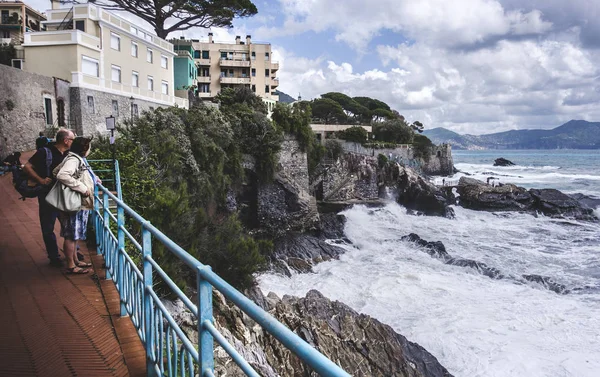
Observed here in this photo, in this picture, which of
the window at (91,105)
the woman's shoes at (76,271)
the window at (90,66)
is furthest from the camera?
the window at (91,105)

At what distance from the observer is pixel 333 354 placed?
8531 mm

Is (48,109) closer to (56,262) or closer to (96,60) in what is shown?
(96,60)

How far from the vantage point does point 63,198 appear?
14.7 ft

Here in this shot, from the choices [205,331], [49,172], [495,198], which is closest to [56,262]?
[49,172]

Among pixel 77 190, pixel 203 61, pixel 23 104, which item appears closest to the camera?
pixel 77 190

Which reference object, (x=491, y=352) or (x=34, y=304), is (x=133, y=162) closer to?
(x=34, y=304)

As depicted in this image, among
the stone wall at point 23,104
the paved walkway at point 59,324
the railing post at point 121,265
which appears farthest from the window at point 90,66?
the railing post at point 121,265

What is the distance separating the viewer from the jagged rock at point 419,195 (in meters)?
30.8

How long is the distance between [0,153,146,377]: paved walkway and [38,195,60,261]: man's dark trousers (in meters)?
0.19

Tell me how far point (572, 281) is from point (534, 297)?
9.99ft

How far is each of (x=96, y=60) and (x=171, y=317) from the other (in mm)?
21404

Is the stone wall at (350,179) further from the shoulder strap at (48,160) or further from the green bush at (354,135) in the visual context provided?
the shoulder strap at (48,160)

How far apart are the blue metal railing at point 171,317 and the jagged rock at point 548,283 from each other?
15.7m

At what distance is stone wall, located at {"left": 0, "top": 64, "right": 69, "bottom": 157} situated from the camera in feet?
50.8
